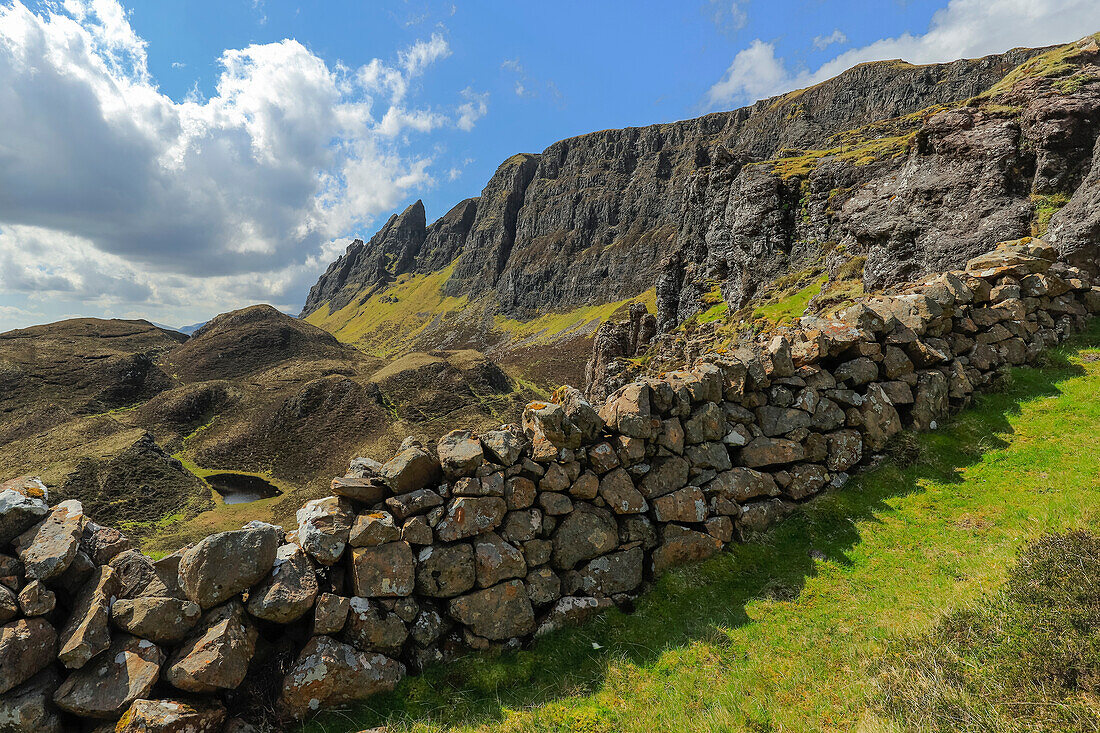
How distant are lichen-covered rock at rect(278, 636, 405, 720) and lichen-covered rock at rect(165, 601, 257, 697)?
79 centimetres

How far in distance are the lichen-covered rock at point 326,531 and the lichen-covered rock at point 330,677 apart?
4.37 feet

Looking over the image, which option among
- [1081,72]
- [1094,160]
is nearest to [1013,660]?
[1094,160]

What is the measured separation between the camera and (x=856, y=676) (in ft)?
19.8

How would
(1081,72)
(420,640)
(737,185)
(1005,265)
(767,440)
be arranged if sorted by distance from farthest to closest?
(737,185)
(1081,72)
(1005,265)
(767,440)
(420,640)

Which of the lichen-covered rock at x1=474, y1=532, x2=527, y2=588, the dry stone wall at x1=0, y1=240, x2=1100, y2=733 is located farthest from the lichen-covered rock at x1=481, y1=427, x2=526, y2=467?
the lichen-covered rock at x1=474, y1=532, x2=527, y2=588

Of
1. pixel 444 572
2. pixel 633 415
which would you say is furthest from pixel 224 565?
pixel 633 415

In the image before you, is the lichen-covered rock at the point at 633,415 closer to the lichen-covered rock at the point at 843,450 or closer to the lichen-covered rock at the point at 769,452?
the lichen-covered rock at the point at 769,452

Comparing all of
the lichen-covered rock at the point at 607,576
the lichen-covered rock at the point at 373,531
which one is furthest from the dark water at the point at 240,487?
the lichen-covered rock at the point at 607,576

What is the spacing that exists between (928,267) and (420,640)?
117 ft

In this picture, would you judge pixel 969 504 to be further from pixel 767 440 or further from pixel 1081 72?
pixel 1081 72

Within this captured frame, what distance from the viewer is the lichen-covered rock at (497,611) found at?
26.6ft

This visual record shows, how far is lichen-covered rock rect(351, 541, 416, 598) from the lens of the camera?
25.2ft

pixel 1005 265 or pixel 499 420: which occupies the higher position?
pixel 1005 265

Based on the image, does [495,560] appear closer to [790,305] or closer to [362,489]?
[362,489]
